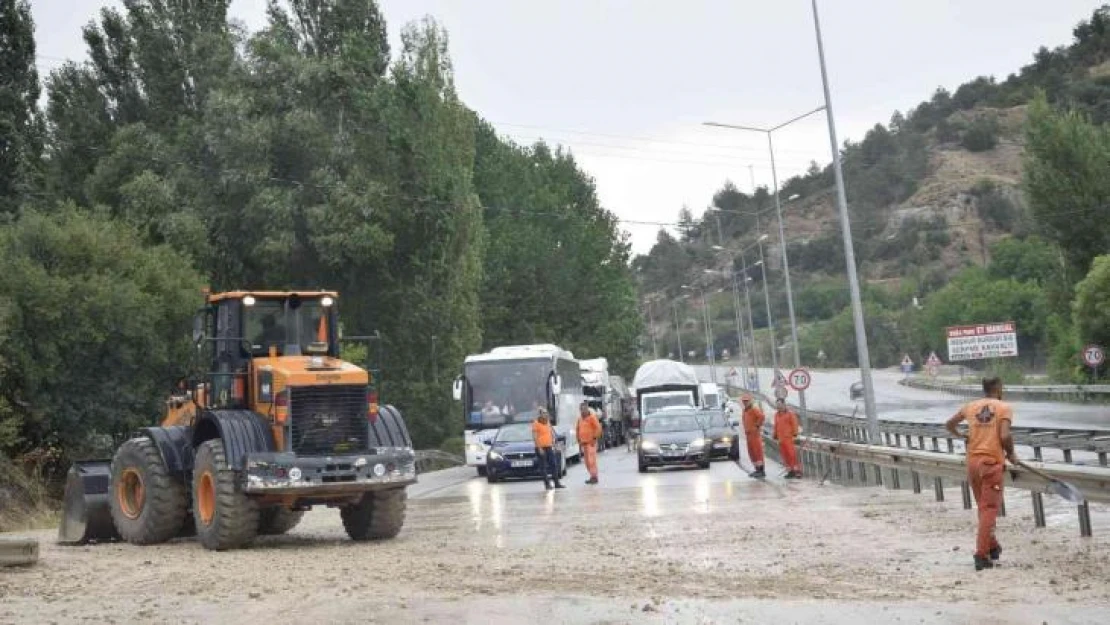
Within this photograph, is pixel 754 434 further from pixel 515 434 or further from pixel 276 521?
pixel 276 521

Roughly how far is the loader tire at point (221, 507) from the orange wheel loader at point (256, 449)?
17mm

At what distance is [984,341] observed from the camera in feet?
265

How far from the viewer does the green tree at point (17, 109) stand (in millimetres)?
46812

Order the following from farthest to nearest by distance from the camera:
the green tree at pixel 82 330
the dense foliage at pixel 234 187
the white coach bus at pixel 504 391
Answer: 1. the white coach bus at pixel 504 391
2. the dense foliage at pixel 234 187
3. the green tree at pixel 82 330

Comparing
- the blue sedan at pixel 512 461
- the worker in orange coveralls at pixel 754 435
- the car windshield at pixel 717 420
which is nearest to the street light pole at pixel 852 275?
the worker in orange coveralls at pixel 754 435

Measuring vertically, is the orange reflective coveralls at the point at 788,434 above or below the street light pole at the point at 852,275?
below

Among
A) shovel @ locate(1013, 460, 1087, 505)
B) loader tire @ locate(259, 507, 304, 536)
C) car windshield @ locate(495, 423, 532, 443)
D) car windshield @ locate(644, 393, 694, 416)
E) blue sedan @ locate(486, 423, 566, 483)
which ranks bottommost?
shovel @ locate(1013, 460, 1087, 505)

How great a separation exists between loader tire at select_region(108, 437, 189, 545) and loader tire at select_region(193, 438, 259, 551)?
82 cm

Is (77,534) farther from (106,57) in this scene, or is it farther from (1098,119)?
(1098,119)

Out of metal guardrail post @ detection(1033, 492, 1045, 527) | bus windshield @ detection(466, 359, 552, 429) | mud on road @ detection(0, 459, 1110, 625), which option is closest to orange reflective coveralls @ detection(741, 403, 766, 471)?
bus windshield @ detection(466, 359, 552, 429)

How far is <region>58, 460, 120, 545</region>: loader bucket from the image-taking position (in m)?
20.6

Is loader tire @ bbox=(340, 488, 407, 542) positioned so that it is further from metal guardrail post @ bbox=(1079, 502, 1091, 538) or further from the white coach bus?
the white coach bus

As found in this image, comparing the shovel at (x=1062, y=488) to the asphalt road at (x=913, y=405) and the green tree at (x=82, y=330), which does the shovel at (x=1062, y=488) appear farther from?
the asphalt road at (x=913, y=405)

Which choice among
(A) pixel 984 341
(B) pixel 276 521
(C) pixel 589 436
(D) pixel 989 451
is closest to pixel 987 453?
(D) pixel 989 451
